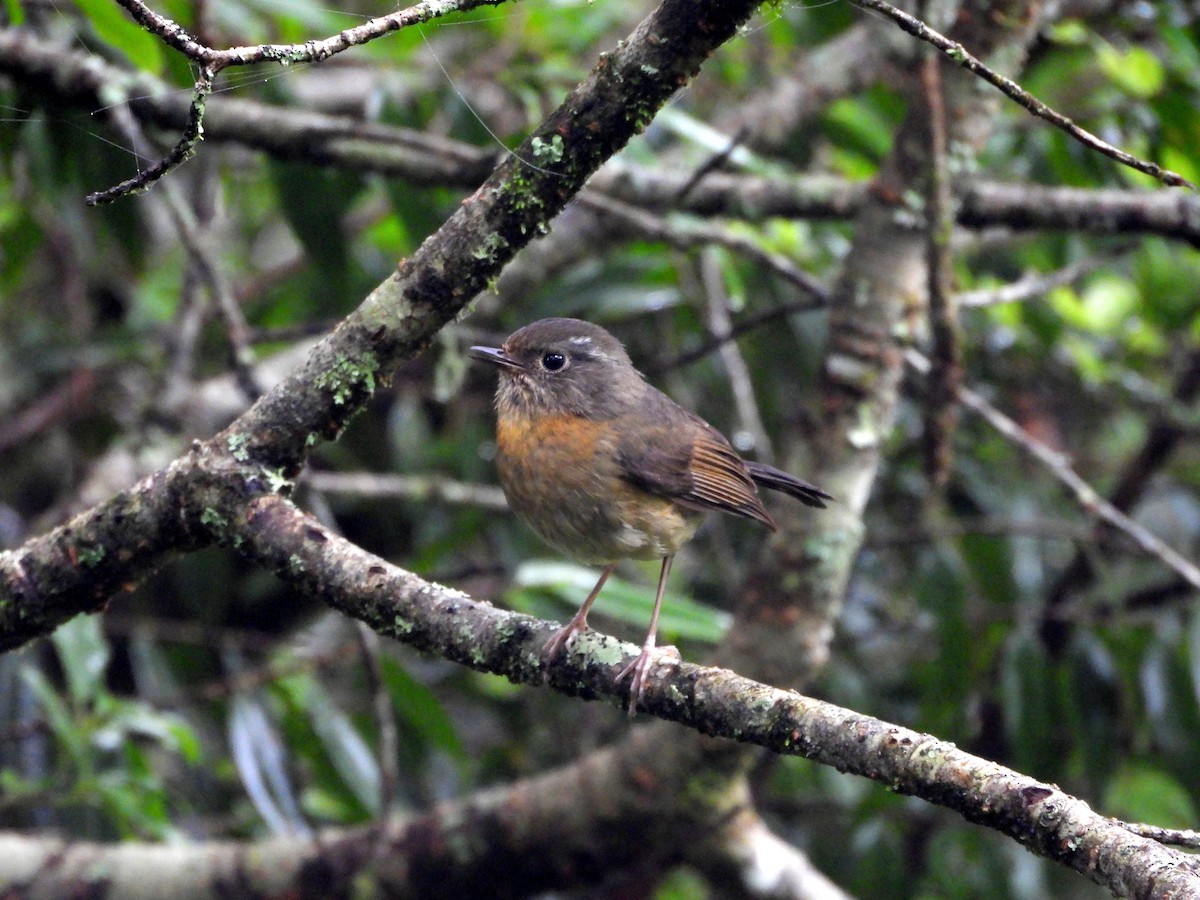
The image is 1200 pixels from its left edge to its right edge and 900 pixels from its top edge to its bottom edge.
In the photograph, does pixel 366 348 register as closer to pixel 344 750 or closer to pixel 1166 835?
pixel 1166 835

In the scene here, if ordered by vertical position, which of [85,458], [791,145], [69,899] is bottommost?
[69,899]

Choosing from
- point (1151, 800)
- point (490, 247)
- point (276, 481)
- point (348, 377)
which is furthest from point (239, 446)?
point (1151, 800)

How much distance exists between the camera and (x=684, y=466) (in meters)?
3.80

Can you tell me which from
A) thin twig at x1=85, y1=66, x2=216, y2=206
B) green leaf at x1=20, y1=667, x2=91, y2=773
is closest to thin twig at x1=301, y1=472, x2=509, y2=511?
green leaf at x1=20, y1=667, x2=91, y2=773

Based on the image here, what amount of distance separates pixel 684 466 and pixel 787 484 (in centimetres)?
32

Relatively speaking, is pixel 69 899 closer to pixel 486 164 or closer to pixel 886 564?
pixel 486 164

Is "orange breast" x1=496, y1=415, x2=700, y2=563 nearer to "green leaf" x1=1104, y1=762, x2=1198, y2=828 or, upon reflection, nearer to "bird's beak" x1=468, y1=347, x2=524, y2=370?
"bird's beak" x1=468, y1=347, x2=524, y2=370

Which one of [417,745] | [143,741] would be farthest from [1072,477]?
[143,741]

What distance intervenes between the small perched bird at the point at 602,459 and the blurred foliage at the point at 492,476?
313 mm

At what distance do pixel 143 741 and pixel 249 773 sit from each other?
1.20m

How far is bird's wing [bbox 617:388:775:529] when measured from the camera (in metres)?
3.73

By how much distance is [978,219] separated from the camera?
15.1 ft

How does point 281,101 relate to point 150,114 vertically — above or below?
above

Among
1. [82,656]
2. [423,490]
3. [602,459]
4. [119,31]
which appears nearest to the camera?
[119,31]
